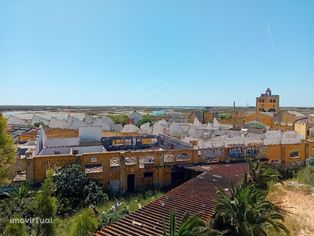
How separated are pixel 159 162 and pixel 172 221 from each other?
1020 cm

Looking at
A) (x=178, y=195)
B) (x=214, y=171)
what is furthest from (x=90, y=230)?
(x=214, y=171)

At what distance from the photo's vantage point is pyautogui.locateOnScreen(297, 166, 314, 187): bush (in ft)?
69.6

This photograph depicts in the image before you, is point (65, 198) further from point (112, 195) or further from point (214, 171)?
point (214, 171)

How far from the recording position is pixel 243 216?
1178 centimetres

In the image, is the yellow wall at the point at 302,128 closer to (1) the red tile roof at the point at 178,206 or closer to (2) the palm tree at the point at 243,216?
(1) the red tile roof at the point at 178,206

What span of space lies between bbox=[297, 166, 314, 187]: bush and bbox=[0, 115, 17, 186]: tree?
61.1 feet

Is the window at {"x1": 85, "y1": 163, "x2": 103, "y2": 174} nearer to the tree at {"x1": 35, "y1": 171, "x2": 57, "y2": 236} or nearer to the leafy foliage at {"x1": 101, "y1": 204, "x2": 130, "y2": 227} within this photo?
the leafy foliage at {"x1": 101, "y1": 204, "x2": 130, "y2": 227}

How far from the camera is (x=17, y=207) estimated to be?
1454 cm

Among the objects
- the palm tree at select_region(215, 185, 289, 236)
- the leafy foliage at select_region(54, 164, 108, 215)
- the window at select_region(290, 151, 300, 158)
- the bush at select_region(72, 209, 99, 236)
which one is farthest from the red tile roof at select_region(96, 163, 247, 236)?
the window at select_region(290, 151, 300, 158)

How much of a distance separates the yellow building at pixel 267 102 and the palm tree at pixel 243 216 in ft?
179

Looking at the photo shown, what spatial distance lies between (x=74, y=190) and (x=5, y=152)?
168 inches

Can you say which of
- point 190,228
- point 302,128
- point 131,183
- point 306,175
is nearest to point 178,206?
point 190,228

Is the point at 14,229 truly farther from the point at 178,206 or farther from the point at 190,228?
the point at 178,206

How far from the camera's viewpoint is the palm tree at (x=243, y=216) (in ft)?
37.7
